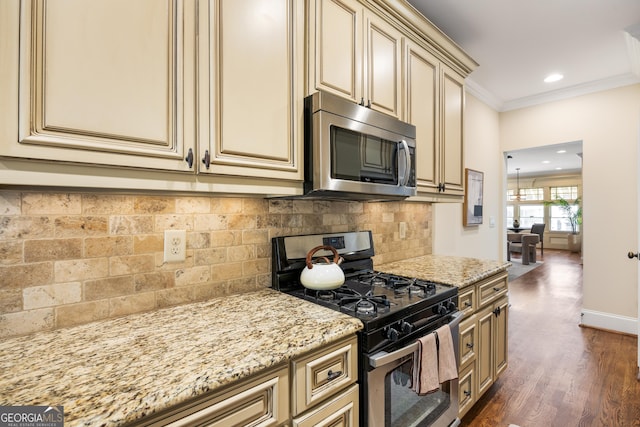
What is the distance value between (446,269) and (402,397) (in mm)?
994

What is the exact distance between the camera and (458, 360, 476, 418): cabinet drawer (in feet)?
5.64

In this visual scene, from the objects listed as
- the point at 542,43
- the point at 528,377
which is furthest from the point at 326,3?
the point at 528,377

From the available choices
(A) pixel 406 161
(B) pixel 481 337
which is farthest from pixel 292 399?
(B) pixel 481 337

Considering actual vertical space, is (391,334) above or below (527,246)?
above

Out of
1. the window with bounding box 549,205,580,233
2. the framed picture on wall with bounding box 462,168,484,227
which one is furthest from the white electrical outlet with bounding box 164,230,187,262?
the window with bounding box 549,205,580,233

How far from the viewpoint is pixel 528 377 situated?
2.38 meters

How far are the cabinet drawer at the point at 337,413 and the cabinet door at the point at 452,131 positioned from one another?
5.07ft

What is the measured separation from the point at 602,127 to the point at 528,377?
2.66 meters

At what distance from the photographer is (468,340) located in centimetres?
178

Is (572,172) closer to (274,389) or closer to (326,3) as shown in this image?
(326,3)

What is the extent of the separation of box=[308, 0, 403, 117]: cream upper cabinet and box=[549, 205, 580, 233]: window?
11107 millimetres

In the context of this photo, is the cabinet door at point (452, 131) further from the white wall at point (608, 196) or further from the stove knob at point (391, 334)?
the white wall at point (608, 196)

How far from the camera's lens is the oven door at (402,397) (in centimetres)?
112

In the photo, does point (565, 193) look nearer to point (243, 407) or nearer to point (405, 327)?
point (405, 327)
